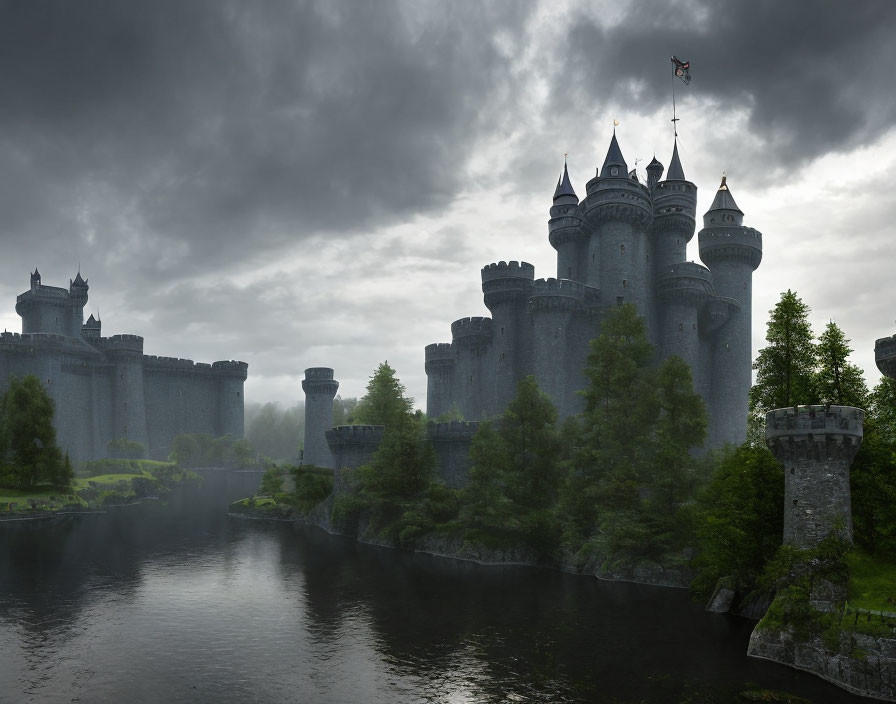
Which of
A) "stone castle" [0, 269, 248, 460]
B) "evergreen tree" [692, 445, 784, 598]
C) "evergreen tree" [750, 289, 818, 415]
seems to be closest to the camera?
"evergreen tree" [692, 445, 784, 598]

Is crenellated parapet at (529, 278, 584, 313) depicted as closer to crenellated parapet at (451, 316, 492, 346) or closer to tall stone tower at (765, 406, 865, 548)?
crenellated parapet at (451, 316, 492, 346)

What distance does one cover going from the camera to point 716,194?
2896 inches

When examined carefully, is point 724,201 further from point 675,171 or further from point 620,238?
point 620,238

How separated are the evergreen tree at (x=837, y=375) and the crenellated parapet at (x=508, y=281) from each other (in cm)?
4089

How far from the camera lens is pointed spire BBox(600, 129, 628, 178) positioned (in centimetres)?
6756

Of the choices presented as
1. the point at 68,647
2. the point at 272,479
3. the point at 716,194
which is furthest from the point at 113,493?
the point at 716,194

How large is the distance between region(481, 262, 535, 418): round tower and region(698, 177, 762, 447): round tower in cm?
1945

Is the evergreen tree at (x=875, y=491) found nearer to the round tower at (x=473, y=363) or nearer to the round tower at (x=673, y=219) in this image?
the round tower at (x=673, y=219)

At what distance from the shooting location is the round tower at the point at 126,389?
330 feet

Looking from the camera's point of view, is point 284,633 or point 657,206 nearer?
point 284,633

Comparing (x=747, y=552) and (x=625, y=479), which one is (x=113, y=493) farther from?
(x=747, y=552)

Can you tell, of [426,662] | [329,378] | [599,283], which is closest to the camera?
[426,662]

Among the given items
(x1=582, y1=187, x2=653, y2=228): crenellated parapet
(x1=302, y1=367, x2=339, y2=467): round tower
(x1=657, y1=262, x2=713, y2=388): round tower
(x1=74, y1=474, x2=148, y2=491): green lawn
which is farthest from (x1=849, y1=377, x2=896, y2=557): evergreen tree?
(x1=302, y1=367, x2=339, y2=467): round tower

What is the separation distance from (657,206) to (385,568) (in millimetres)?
47748
